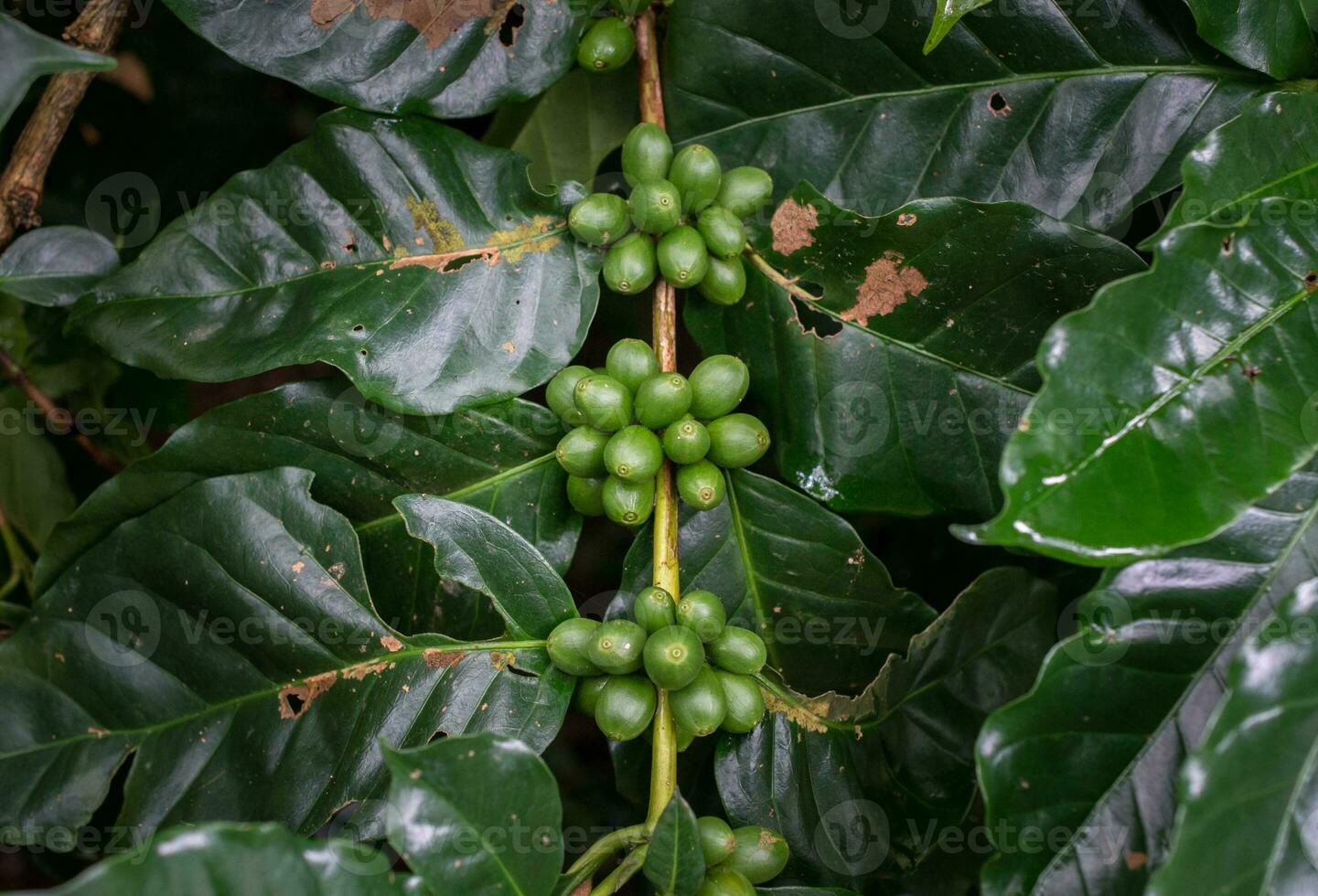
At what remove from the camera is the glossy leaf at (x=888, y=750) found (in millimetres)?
1203

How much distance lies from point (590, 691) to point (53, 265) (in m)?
0.94

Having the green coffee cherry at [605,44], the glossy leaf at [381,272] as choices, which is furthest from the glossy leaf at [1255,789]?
the green coffee cherry at [605,44]

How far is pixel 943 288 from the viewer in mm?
1241

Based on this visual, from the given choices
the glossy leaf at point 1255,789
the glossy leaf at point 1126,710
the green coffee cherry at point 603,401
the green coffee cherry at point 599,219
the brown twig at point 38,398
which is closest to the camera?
the glossy leaf at point 1255,789

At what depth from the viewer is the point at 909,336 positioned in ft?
4.16

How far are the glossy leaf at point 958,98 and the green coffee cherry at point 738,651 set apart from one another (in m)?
0.61

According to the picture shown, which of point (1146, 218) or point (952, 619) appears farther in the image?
point (1146, 218)

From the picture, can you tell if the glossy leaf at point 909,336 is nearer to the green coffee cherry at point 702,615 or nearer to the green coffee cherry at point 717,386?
the green coffee cherry at point 717,386

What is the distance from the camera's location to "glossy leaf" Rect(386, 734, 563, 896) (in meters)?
0.89

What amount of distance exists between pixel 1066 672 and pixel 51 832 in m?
1.14

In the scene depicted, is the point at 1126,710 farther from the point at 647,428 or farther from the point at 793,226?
the point at 793,226

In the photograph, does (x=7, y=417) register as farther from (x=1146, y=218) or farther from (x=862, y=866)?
(x=1146, y=218)

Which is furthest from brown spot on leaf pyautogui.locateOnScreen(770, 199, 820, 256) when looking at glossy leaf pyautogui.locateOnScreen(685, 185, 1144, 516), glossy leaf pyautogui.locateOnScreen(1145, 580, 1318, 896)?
glossy leaf pyautogui.locateOnScreen(1145, 580, 1318, 896)

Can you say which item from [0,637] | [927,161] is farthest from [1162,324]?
[0,637]
